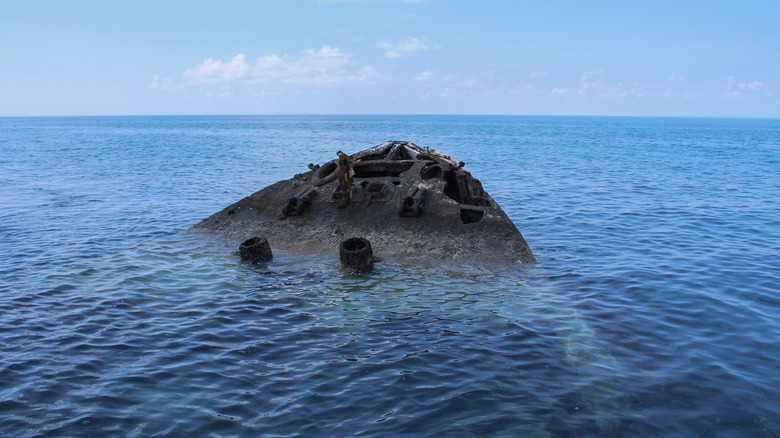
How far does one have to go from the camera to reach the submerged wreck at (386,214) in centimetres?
1046

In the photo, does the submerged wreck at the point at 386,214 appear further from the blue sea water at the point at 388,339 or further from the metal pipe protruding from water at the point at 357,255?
the metal pipe protruding from water at the point at 357,255

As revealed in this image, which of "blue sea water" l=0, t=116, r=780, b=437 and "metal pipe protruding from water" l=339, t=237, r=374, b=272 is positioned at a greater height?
"metal pipe protruding from water" l=339, t=237, r=374, b=272

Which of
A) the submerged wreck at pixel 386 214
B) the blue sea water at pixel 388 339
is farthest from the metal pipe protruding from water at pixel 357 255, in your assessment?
the submerged wreck at pixel 386 214

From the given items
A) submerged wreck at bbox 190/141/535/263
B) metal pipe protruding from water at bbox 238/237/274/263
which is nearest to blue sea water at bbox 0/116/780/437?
metal pipe protruding from water at bbox 238/237/274/263

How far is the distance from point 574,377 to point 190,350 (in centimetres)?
458

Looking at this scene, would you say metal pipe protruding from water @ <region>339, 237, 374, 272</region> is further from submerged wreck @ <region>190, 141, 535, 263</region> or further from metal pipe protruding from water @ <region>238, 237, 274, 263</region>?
metal pipe protruding from water @ <region>238, 237, 274, 263</region>

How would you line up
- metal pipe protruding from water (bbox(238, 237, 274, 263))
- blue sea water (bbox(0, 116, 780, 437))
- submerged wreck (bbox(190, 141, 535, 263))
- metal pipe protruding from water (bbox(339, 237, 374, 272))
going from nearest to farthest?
blue sea water (bbox(0, 116, 780, 437)) → metal pipe protruding from water (bbox(339, 237, 374, 272)) → metal pipe protruding from water (bbox(238, 237, 274, 263)) → submerged wreck (bbox(190, 141, 535, 263))

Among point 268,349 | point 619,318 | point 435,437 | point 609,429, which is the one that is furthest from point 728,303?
point 268,349

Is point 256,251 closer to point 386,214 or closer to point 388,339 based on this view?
point 386,214

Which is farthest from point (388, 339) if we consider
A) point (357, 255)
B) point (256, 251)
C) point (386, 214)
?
point (386, 214)

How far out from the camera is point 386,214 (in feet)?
36.8

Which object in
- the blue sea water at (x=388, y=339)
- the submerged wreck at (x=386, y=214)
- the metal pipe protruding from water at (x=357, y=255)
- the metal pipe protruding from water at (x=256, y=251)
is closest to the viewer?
the blue sea water at (x=388, y=339)

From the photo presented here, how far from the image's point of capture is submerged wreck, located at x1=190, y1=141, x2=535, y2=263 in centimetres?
1046

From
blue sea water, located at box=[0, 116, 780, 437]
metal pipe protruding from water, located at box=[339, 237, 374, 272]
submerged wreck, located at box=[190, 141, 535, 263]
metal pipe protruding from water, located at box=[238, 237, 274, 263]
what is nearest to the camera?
blue sea water, located at box=[0, 116, 780, 437]
